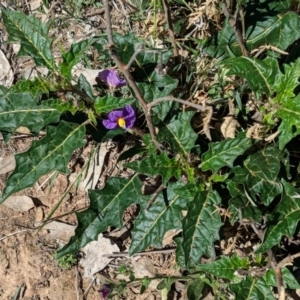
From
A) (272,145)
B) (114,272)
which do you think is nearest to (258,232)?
(272,145)

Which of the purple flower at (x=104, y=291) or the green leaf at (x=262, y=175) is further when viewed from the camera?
the purple flower at (x=104, y=291)

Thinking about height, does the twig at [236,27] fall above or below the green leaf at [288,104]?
above

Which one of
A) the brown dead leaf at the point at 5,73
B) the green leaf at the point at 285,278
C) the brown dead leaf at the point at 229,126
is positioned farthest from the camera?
the brown dead leaf at the point at 5,73

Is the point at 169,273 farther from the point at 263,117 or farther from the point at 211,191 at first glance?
the point at 263,117

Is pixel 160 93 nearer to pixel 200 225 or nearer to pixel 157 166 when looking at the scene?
pixel 157 166

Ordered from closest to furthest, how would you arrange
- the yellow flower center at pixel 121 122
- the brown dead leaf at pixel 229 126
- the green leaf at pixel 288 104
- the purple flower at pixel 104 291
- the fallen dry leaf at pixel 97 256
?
the green leaf at pixel 288 104 < the yellow flower center at pixel 121 122 < the brown dead leaf at pixel 229 126 < the purple flower at pixel 104 291 < the fallen dry leaf at pixel 97 256

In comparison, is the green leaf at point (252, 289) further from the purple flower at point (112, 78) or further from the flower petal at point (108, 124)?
the purple flower at point (112, 78)

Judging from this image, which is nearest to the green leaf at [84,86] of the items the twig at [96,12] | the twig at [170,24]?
the twig at [170,24]

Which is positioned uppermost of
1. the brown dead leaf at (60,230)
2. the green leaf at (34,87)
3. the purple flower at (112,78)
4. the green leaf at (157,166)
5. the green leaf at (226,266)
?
the green leaf at (34,87)

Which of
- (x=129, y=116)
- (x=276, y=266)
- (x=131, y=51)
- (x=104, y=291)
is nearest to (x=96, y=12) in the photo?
(x=131, y=51)
